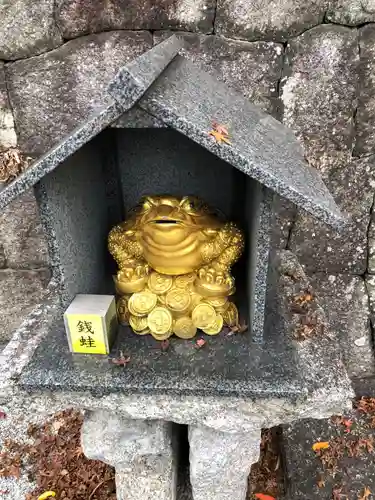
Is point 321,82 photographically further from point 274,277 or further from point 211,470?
point 211,470

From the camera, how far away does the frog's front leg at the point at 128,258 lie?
58.4 inches

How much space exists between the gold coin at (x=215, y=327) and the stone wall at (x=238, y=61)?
0.94m

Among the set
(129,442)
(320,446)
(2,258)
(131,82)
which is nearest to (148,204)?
(131,82)

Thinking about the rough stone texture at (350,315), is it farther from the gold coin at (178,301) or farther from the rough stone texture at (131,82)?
the rough stone texture at (131,82)

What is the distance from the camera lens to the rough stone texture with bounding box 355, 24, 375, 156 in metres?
1.92

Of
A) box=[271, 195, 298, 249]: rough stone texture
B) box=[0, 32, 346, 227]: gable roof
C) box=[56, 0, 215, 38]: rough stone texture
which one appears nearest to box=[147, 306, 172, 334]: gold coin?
box=[0, 32, 346, 227]: gable roof

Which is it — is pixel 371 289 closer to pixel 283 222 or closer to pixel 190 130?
pixel 283 222

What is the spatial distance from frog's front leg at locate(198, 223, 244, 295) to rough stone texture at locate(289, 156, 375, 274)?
87 cm

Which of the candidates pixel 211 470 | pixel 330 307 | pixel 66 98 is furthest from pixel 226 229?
pixel 330 307

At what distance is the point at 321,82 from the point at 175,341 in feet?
4.33

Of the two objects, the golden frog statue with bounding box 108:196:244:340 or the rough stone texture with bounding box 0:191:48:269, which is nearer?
the golden frog statue with bounding box 108:196:244:340

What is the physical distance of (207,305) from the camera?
4.75ft

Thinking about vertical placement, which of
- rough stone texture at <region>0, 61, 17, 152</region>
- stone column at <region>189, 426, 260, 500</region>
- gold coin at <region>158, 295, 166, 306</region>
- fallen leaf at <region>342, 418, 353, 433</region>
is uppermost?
rough stone texture at <region>0, 61, 17, 152</region>

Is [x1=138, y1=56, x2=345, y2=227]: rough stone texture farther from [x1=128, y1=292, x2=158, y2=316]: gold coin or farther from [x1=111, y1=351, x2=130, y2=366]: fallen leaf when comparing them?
[x1=111, y1=351, x2=130, y2=366]: fallen leaf
